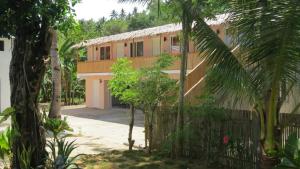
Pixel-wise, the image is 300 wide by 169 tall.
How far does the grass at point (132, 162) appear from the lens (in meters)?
10.5

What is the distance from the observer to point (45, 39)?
8625 mm

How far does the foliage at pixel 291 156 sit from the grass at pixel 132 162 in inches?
130

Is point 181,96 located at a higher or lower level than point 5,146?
higher

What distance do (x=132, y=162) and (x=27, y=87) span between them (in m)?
3.93

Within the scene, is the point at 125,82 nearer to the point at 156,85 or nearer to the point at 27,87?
the point at 156,85

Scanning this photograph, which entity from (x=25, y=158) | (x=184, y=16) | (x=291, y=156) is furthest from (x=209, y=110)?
(x=25, y=158)

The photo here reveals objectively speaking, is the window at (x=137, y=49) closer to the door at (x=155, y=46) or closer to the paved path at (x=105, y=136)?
the door at (x=155, y=46)

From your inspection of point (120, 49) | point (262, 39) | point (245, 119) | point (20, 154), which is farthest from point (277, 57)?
point (120, 49)

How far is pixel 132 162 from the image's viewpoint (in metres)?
11.1

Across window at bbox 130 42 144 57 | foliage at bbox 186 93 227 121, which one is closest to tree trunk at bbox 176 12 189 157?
foliage at bbox 186 93 227 121

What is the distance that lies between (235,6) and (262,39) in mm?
809

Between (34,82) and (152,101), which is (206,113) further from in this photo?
(34,82)

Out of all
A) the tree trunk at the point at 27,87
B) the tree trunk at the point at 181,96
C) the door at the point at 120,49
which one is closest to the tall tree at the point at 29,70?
the tree trunk at the point at 27,87

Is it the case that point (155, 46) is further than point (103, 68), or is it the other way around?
point (103, 68)
